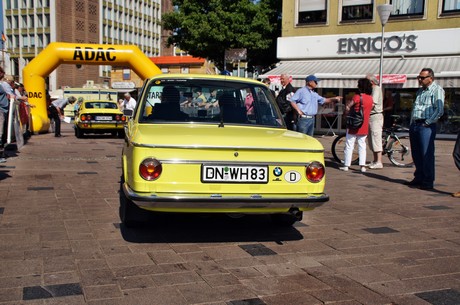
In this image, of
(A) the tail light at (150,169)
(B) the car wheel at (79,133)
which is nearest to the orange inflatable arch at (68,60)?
(B) the car wheel at (79,133)

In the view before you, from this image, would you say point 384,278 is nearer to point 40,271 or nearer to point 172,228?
point 172,228

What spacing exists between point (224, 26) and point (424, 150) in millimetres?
20230

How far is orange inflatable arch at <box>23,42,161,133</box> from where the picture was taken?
61.0 ft

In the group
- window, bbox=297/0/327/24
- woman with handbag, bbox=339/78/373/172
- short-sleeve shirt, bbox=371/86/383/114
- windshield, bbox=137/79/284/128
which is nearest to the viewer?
windshield, bbox=137/79/284/128

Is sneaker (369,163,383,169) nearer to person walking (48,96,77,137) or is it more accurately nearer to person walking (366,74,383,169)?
person walking (366,74,383,169)

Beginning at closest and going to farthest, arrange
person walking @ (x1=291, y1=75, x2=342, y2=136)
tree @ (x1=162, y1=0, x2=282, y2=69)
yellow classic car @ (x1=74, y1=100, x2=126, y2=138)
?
person walking @ (x1=291, y1=75, x2=342, y2=136), yellow classic car @ (x1=74, y1=100, x2=126, y2=138), tree @ (x1=162, y1=0, x2=282, y2=69)

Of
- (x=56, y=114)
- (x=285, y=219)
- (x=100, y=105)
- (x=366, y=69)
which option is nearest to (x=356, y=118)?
(x=285, y=219)

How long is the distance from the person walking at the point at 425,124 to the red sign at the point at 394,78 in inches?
416

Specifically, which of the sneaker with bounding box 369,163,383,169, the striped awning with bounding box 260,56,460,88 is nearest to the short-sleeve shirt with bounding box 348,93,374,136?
the sneaker with bounding box 369,163,383,169

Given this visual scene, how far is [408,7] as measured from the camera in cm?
1981

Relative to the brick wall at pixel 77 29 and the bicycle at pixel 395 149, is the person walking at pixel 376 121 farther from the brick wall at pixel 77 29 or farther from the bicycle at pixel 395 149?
the brick wall at pixel 77 29

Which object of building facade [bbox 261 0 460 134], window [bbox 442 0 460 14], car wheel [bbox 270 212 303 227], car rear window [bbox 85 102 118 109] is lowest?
car wheel [bbox 270 212 303 227]

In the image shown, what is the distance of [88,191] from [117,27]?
291 feet

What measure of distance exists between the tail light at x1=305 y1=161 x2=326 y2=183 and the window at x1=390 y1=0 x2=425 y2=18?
17.3 metres
